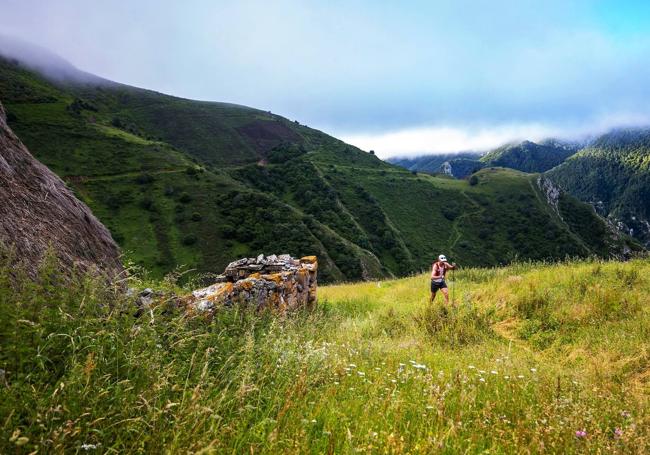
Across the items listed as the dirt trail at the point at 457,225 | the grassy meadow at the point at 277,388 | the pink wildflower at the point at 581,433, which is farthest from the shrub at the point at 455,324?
the dirt trail at the point at 457,225

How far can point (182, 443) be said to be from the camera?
2547 millimetres

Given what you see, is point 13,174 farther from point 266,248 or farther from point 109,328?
point 266,248

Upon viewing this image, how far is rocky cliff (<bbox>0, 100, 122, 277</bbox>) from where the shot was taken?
5.37 meters

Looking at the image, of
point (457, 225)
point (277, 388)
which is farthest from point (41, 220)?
point (457, 225)

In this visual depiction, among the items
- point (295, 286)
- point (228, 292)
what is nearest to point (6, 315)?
point (228, 292)

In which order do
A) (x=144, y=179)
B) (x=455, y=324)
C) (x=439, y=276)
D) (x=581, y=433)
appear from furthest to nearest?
(x=144, y=179), (x=439, y=276), (x=455, y=324), (x=581, y=433)

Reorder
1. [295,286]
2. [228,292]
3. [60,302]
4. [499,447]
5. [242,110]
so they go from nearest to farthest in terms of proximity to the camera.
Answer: [499,447], [60,302], [228,292], [295,286], [242,110]

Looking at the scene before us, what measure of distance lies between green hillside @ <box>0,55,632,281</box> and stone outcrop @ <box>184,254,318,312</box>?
111 feet

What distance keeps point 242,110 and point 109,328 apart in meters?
203

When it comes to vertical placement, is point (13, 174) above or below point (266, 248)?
above

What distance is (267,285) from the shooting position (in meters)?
10.4

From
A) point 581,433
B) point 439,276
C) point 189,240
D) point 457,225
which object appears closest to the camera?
point 581,433

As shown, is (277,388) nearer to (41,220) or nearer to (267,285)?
(41,220)

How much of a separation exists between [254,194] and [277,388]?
8942 centimetres
